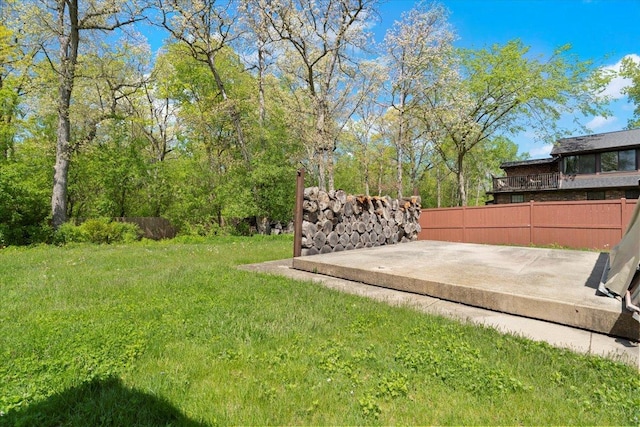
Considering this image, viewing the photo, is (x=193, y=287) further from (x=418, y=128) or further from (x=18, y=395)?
(x=418, y=128)

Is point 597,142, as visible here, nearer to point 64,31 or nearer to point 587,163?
point 587,163

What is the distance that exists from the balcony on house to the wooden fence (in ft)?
39.0

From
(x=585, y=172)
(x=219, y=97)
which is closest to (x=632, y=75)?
(x=585, y=172)

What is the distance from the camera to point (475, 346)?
7.34 ft

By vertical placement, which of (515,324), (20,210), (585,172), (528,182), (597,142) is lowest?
(515,324)

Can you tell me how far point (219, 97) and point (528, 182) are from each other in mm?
20876

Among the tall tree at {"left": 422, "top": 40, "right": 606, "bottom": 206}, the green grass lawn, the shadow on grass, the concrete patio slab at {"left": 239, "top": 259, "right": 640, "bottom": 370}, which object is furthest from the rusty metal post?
the tall tree at {"left": 422, "top": 40, "right": 606, "bottom": 206}

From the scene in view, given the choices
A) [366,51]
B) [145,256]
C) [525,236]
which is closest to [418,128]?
[366,51]

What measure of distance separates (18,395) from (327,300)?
2.40 metres

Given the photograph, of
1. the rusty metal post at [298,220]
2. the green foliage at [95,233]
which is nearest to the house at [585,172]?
the rusty metal post at [298,220]

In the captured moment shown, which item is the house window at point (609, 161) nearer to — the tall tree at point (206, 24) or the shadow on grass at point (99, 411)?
the tall tree at point (206, 24)

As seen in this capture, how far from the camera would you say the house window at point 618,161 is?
16.8m

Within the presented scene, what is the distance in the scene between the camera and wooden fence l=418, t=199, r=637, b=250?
8.89 metres

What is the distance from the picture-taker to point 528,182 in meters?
20.4
